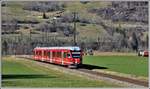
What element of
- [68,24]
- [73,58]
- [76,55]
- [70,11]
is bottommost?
[73,58]

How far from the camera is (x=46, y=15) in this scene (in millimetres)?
43094

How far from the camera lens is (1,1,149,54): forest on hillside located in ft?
149

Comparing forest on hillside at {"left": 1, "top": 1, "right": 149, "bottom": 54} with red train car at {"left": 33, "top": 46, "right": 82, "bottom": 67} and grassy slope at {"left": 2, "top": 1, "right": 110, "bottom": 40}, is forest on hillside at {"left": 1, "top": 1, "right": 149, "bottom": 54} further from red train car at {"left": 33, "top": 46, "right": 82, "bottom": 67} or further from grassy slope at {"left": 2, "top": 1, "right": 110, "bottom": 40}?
red train car at {"left": 33, "top": 46, "right": 82, "bottom": 67}

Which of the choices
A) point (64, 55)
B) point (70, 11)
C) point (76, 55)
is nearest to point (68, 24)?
point (70, 11)

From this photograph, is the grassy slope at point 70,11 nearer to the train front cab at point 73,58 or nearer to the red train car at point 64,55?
the red train car at point 64,55

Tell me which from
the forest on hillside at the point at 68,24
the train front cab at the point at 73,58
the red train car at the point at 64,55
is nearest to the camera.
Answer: the forest on hillside at the point at 68,24

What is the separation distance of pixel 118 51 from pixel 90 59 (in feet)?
21.9

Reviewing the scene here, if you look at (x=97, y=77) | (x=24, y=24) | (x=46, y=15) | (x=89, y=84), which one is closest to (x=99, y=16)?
(x=24, y=24)

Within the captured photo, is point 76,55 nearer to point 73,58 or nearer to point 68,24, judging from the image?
point 73,58

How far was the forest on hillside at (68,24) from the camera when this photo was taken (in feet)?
149

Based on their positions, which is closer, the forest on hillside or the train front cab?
the forest on hillside

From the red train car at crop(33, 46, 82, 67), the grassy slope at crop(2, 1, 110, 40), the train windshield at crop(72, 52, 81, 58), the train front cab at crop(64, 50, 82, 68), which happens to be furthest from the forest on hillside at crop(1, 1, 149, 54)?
the train windshield at crop(72, 52, 81, 58)

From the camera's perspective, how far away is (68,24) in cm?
4941

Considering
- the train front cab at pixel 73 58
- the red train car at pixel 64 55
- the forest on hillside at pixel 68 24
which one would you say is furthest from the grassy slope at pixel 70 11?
the train front cab at pixel 73 58
